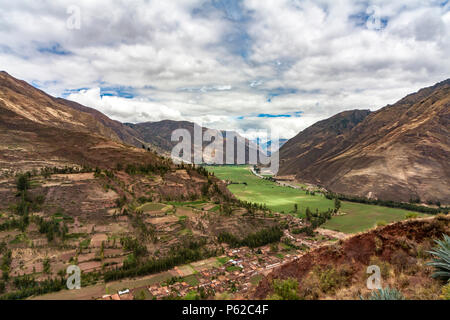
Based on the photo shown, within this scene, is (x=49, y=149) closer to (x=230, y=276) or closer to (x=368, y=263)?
(x=230, y=276)

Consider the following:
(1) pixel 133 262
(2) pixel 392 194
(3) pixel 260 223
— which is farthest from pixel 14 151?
(2) pixel 392 194

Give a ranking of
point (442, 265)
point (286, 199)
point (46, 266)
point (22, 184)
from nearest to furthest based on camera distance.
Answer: point (442, 265)
point (46, 266)
point (22, 184)
point (286, 199)

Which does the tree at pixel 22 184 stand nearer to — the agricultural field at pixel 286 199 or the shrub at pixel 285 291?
the shrub at pixel 285 291

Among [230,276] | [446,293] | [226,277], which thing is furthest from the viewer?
[230,276]

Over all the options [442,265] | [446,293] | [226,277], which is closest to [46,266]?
[226,277]

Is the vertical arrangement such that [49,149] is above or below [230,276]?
above

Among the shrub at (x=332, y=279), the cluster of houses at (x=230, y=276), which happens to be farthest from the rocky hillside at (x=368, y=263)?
the cluster of houses at (x=230, y=276)

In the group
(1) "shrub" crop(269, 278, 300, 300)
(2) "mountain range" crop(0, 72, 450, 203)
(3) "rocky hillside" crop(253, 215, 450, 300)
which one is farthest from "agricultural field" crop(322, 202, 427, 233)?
(1) "shrub" crop(269, 278, 300, 300)

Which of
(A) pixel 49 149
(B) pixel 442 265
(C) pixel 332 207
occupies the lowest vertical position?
(C) pixel 332 207

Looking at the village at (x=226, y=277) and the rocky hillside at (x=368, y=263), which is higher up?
the rocky hillside at (x=368, y=263)

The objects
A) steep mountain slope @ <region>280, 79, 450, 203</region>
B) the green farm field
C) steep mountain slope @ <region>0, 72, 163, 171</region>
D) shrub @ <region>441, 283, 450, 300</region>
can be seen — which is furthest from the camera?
steep mountain slope @ <region>280, 79, 450, 203</region>

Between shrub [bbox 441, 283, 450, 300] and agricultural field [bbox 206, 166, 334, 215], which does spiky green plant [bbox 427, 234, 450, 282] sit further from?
agricultural field [bbox 206, 166, 334, 215]

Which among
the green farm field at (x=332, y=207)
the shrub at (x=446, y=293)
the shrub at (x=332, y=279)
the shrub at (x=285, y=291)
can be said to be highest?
Answer: the shrub at (x=446, y=293)
